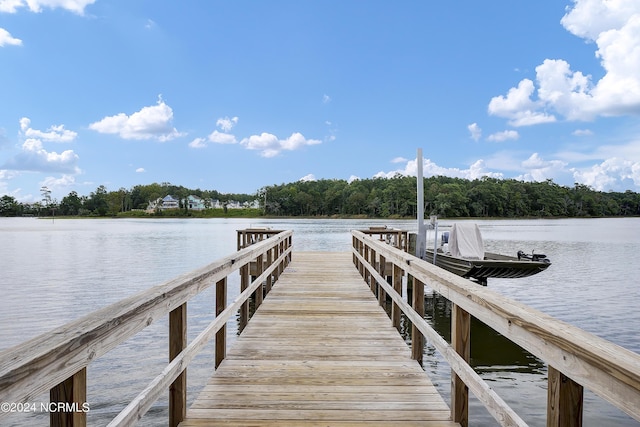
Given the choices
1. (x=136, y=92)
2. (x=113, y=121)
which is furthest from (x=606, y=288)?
(x=113, y=121)

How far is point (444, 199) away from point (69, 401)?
9625cm

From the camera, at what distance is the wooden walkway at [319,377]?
2715mm

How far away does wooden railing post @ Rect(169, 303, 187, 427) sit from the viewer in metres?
2.59

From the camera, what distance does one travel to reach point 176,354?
2604 millimetres

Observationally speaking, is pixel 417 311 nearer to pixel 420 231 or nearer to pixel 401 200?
pixel 420 231

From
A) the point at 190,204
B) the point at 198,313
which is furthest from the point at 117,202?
the point at 198,313

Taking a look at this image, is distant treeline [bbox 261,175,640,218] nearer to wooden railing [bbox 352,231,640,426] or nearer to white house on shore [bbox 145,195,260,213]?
white house on shore [bbox 145,195,260,213]

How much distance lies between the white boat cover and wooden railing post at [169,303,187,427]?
11.0 meters

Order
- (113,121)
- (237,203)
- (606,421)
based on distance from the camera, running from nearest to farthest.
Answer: (606,421)
(113,121)
(237,203)

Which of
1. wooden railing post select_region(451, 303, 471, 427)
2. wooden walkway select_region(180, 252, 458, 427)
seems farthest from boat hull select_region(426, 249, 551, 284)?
wooden railing post select_region(451, 303, 471, 427)

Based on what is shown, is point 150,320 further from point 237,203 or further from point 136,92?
point 237,203

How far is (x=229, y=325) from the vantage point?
362 inches

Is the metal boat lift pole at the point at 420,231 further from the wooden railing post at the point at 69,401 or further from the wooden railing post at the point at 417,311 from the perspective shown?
the wooden railing post at the point at 69,401

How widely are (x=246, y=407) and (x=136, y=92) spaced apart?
3354 inches
